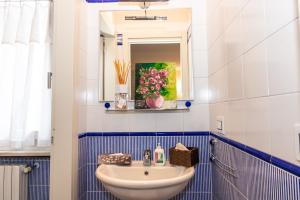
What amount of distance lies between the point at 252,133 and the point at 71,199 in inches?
45.4

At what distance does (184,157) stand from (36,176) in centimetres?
107

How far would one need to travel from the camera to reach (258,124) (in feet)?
2.74

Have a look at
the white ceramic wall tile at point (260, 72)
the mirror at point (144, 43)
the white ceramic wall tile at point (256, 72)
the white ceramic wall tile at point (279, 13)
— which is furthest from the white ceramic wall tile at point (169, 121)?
the white ceramic wall tile at point (279, 13)

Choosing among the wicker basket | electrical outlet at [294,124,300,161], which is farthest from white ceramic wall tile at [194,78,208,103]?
electrical outlet at [294,124,300,161]

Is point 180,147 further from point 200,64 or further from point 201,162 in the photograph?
point 200,64

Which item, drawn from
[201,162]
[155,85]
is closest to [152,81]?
[155,85]

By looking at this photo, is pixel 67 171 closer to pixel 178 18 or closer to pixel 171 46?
pixel 171 46

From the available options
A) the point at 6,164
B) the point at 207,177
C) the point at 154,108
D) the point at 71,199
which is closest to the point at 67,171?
the point at 71,199

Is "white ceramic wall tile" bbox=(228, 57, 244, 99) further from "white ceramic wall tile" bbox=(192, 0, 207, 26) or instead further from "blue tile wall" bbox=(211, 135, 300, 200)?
"white ceramic wall tile" bbox=(192, 0, 207, 26)

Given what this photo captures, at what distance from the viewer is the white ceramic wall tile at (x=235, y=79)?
1004 millimetres

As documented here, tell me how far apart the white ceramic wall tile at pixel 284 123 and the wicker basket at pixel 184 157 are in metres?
0.73

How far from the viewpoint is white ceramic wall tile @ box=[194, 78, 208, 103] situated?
5.41 feet

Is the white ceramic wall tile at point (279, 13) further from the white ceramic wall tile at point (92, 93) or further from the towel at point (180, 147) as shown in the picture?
the white ceramic wall tile at point (92, 93)

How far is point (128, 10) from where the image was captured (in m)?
1.73
